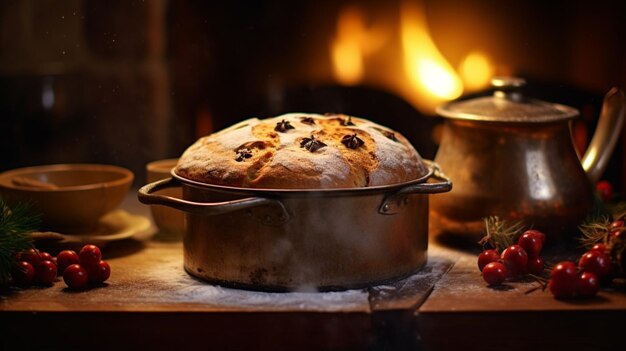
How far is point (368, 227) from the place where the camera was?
6.40 feet

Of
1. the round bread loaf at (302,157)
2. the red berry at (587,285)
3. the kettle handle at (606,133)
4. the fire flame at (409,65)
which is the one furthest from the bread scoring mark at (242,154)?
the fire flame at (409,65)

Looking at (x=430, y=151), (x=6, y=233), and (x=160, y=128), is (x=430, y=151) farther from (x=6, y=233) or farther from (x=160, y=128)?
(x=6, y=233)

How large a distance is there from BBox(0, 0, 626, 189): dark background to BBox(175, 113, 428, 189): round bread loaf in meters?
0.91

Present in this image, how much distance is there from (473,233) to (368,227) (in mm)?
506

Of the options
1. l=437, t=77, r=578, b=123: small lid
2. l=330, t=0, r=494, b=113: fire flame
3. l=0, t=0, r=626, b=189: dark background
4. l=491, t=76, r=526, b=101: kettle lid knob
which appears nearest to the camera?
l=437, t=77, r=578, b=123: small lid

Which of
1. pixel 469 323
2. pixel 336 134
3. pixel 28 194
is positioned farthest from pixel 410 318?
pixel 28 194

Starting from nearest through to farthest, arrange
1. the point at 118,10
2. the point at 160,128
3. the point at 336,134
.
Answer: the point at 336,134 < the point at 118,10 < the point at 160,128

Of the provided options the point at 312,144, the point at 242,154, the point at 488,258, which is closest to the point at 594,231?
the point at 488,258

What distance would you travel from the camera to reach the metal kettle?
2.29 meters

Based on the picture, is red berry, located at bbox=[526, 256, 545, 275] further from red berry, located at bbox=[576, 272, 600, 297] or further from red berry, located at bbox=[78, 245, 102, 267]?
red berry, located at bbox=[78, 245, 102, 267]

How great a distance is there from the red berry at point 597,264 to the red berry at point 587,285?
0.06 m

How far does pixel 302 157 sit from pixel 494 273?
53 centimetres

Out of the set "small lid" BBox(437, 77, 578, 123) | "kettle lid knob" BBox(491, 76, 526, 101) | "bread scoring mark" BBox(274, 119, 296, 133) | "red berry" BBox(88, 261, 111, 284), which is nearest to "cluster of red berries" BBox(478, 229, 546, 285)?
"small lid" BBox(437, 77, 578, 123)

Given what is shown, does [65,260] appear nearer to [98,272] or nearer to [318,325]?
[98,272]
